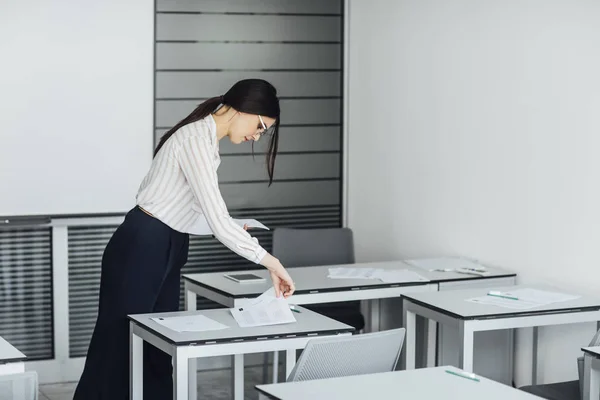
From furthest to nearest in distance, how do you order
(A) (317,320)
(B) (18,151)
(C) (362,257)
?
1. (C) (362,257)
2. (B) (18,151)
3. (A) (317,320)

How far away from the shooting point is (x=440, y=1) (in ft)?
17.2

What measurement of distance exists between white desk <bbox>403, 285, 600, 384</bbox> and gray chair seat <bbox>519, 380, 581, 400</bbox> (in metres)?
0.31

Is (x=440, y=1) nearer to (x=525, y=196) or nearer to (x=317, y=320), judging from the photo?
(x=525, y=196)

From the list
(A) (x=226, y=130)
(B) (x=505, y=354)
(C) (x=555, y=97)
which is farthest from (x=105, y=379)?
(C) (x=555, y=97)

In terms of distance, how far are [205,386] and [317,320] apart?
198cm

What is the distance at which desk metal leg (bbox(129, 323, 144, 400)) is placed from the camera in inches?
140

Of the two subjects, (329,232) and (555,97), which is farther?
(329,232)

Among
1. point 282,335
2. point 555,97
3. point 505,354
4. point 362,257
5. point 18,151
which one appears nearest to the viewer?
point 282,335

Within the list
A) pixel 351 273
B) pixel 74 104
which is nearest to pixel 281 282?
pixel 351 273

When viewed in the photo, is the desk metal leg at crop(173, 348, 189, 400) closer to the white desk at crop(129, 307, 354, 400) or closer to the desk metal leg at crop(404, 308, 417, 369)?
the white desk at crop(129, 307, 354, 400)

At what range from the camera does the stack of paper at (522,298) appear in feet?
13.3

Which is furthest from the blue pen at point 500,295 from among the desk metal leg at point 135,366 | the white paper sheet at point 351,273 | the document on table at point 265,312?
the desk metal leg at point 135,366

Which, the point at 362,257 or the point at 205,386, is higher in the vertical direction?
the point at 362,257

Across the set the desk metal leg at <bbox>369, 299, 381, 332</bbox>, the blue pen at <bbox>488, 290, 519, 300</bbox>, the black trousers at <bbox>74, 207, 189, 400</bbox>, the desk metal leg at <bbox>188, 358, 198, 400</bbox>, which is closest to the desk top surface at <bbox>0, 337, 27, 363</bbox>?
the black trousers at <bbox>74, 207, 189, 400</bbox>
